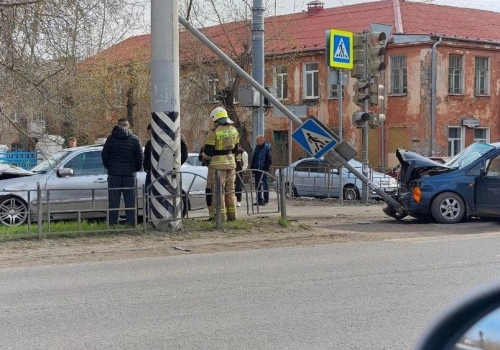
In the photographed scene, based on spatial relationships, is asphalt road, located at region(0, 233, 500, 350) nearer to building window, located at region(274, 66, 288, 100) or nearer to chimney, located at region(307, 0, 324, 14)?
building window, located at region(274, 66, 288, 100)

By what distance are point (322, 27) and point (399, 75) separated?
20.6 feet

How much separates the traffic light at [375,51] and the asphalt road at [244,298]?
540cm

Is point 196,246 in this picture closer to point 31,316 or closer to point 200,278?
point 200,278

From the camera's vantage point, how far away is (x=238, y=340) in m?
6.27

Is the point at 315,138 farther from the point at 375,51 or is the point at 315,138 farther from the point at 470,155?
the point at 470,155

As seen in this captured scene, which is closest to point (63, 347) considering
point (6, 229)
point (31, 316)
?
point (31, 316)

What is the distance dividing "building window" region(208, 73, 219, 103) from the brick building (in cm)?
5

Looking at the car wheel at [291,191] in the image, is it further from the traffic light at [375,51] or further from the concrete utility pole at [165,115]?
the concrete utility pole at [165,115]

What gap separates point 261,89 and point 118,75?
21.9 m

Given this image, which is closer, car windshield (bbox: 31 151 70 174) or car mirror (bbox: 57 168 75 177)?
car mirror (bbox: 57 168 75 177)

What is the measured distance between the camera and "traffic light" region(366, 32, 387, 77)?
15898mm

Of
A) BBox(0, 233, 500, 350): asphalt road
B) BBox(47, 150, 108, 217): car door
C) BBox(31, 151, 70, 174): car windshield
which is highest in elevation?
BBox(31, 151, 70, 174): car windshield

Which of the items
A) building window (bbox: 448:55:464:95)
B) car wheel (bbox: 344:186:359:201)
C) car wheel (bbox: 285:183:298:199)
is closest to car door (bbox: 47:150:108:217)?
car wheel (bbox: 285:183:298:199)

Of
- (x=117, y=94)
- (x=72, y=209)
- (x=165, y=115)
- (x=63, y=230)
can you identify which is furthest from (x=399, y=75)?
(x=63, y=230)
